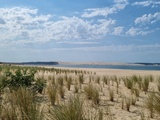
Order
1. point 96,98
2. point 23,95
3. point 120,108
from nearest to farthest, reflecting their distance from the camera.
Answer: point 23,95, point 120,108, point 96,98

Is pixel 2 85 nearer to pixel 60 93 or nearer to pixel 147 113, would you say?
pixel 60 93

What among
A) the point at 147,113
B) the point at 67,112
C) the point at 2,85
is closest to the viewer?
the point at 67,112

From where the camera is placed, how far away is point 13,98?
591cm

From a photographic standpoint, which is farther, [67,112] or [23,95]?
[23,95]

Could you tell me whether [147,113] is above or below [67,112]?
below

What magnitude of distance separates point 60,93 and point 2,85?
5.92 feet

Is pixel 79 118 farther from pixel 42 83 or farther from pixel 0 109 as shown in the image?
pixel 42 83

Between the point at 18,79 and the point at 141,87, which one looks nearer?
the point at 18,79

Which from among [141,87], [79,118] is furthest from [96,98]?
[141,87]

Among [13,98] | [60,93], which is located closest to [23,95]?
[13,98]

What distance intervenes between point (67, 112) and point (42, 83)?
578 centimetres

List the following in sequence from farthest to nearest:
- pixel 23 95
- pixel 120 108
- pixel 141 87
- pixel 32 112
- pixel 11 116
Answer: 1. pixel 141 87
2. pixel 120 108
3. pixel 23 95
4. pixel 11 116
5. pixel 32 112

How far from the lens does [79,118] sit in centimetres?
417

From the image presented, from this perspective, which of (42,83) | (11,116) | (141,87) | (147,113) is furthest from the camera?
(141,87)
